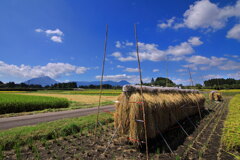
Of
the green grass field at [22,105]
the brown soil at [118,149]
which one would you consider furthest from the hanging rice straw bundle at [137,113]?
the green grass field at [22,105]

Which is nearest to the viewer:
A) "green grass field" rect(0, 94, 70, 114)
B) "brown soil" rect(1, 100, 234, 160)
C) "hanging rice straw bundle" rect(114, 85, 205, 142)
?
"brown soil" rect(1, 100, 234, 160)

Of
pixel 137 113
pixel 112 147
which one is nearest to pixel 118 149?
pixel 112 147

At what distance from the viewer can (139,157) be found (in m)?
4.06

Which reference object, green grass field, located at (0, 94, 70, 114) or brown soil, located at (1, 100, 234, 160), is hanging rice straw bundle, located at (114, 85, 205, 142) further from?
green grass field, located at (0, 94, 70, 114)

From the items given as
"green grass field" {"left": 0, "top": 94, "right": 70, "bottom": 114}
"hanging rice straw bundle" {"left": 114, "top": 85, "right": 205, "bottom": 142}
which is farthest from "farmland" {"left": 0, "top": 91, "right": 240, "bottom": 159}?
"green grass field" {"left": 0, "top": 94, "right": 70, "bottom": 114}

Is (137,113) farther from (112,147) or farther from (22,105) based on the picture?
(22,105)

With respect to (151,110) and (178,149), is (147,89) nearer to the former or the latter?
(151,110)

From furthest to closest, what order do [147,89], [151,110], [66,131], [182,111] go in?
[182,111] < [66,131] < [147,89] < [151,110]

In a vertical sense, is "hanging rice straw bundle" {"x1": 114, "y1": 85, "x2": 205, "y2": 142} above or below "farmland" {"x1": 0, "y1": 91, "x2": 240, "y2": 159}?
above

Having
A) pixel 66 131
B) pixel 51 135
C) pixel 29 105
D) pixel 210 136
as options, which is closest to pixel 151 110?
pixel 210 136

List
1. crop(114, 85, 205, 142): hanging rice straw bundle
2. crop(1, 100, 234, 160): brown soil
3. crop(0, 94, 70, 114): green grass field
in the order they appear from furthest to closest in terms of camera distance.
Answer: crop(0, 94, 70, 114): green grass field → crop(114, 85, 205, 142): hanging rice straw bundle → crop(1, 100, 234, 160): brown soil

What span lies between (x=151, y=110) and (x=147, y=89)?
1006 millimetres

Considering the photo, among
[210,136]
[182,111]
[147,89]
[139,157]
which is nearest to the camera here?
[139,157]

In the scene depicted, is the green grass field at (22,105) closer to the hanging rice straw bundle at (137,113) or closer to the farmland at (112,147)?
the farmland at (112,147)
